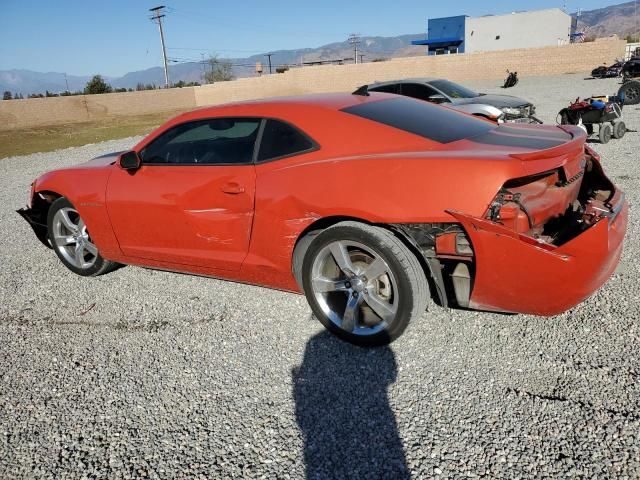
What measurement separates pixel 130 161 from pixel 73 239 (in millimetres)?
1276

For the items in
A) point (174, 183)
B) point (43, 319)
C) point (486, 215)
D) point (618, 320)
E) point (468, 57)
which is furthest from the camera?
point (468, 57)

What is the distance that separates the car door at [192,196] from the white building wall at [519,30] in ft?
225

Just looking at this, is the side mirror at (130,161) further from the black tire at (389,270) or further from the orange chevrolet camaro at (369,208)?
the black tire at (389,270)

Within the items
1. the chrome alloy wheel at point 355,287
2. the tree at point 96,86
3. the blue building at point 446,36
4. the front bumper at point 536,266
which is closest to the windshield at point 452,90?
the chrome alloy wheel at point 355,287

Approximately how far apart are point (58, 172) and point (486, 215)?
374 cm

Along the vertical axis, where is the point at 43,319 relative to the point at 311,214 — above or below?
below

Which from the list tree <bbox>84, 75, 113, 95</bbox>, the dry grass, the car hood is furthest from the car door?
tree <bbox>84, 75, 113, 95</bbox>

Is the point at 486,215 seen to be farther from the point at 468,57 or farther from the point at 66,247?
the point at 468,57

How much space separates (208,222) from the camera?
3473 mm

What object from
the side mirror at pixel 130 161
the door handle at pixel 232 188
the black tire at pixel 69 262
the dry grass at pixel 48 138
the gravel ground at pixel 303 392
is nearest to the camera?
the gravel ground at pixel 303 392

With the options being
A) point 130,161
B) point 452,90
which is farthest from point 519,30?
point 130,161

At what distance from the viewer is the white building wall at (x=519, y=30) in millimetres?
62375

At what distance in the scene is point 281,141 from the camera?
3.28 meters

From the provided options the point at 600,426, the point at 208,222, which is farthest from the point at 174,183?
the point at 600,426
